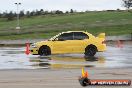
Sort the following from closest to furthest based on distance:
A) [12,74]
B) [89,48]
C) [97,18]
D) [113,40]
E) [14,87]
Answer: [14,87] < [12,74] < [89,48] < [113,40] < [97,18]

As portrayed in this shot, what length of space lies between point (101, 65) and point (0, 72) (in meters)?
5.02

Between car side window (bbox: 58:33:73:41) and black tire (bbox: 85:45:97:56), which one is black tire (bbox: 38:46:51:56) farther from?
black tire (bbox: 85:45:97:56)

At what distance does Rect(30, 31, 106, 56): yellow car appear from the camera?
28.8 metres

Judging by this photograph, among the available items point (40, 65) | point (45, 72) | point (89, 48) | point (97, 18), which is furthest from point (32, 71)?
point (97, 18)

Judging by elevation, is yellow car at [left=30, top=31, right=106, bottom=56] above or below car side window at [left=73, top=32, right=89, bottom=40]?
below

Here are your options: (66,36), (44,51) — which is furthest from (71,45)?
(44,51)

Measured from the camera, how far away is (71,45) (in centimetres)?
2922

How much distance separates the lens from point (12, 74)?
18109 millimetres

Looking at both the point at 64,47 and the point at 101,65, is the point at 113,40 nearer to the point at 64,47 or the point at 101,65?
the point at 64,47

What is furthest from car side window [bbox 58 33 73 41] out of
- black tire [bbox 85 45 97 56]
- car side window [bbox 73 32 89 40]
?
black tire [bbox 85 45 97 56]

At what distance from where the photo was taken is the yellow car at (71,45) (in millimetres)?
28797

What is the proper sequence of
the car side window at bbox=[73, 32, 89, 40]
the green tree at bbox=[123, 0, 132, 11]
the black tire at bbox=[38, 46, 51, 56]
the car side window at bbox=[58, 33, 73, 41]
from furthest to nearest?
the green tree at bbox=[123, 0, 132, 11]
the car side window at bbox=[58, 33, 73, 41]
the car side window at bbox=[73, 32, 89, 40]
the black tire at bbox=[38, 46, 51, 56]

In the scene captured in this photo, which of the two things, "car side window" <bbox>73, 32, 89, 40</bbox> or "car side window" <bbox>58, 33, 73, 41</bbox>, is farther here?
"car side window" <bbox>58, 33, 73, 41</bbox>

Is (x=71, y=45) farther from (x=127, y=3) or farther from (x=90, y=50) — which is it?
(x=127, y=3)
